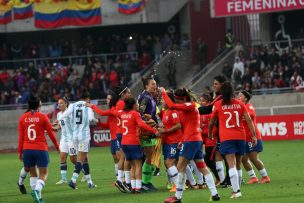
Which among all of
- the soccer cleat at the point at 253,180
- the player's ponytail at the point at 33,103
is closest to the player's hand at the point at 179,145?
the soccer cleat at the point at 253,180

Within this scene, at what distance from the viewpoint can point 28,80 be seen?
5272 centimetres

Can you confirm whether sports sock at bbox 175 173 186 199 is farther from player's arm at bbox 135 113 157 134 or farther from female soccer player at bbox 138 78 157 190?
female soccer player at bbox 138 78 157 190

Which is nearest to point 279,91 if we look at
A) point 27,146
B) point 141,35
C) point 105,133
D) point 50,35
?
point 105,133

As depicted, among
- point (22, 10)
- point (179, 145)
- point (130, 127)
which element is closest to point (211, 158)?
point (179, 145)

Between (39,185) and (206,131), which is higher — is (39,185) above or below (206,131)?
below

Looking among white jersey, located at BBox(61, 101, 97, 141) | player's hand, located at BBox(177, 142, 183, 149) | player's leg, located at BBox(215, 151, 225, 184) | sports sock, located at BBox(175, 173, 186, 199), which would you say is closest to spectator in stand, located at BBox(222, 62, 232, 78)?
white jersey, located at BBox(61, 101, 97, 141)

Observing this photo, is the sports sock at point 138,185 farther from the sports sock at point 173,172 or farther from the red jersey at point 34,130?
the red jersey at point 34,130

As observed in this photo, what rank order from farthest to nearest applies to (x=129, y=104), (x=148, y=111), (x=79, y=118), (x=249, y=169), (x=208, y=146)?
1. (x=79, y=118)
2. (x=249, y=169)
3. (x=208, y=146)
4. (x=148, y=111)
5. (x=129, y=104)

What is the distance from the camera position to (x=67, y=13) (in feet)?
176

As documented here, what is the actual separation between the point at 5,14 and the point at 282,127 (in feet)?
63.1

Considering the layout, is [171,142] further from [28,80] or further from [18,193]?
[28,80]

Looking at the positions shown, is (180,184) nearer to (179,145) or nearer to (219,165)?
(179,145)

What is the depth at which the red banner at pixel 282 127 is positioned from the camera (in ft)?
133

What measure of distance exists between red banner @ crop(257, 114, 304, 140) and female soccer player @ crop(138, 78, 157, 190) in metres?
19.4
